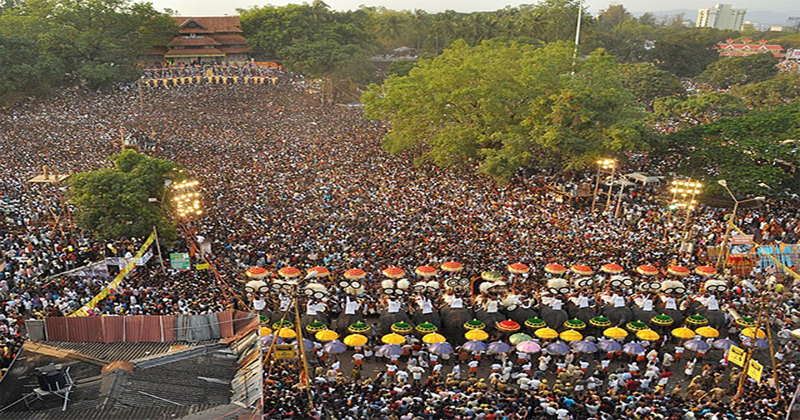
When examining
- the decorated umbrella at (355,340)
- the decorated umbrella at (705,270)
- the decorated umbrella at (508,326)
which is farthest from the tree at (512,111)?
the decorated umbrella at (355,340)

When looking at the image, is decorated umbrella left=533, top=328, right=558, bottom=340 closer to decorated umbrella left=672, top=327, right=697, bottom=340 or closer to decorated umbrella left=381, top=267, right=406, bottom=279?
decorated umbrella left=672, top=327, right=697, bottom=340

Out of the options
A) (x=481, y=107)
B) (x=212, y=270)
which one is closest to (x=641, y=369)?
(x=212, y=270)

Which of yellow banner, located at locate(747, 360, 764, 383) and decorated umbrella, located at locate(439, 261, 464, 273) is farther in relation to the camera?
decorated umbrella, located at locate(439, 261, 464, 273)

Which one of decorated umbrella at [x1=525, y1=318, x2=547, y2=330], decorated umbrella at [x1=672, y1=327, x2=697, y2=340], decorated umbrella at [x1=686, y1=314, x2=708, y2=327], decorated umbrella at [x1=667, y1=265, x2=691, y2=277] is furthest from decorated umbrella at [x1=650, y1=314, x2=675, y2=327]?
decorated umbrella at [x1=667, y1=265, x2=691, y2=277]

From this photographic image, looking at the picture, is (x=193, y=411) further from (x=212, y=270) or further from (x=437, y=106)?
(x=437, y=106)

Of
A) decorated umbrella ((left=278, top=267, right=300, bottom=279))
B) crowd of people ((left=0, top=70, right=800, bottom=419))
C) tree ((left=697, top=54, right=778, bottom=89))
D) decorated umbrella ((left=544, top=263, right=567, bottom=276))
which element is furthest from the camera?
tree ((left=697, top=54, right=778, bottom=89))

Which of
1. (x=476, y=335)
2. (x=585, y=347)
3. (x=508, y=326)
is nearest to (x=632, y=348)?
(x=585, y=347)

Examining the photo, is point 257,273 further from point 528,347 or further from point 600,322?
point 600,322
